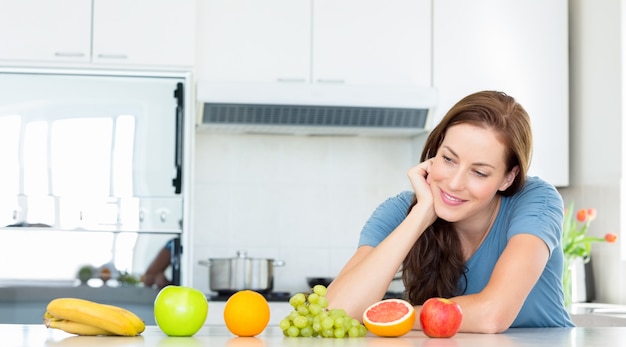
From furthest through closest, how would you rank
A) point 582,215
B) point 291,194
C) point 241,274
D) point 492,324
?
point 291,194 < point 241,274 < point 582,215 < point 492,324

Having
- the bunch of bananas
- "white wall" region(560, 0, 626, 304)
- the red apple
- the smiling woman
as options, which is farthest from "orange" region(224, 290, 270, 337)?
"white wall" region(560, 0, 626, 304)

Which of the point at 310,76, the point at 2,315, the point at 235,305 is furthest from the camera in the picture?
the point at 310,76

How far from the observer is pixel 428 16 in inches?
163

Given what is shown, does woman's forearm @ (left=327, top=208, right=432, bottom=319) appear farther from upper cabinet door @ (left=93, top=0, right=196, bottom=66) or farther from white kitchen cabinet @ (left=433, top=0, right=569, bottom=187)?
white kitchen cabinet @ (left=433, top=0, right=569, bottom=187)

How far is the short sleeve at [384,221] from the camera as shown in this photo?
2.21m

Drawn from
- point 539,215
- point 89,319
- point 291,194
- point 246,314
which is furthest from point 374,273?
point 291,194

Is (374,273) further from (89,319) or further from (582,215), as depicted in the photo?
(582,215)

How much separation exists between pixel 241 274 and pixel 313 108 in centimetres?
78

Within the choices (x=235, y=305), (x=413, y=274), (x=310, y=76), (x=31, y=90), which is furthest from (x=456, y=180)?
(x=31, y=90)

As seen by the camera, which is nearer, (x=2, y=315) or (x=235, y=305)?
(x=235, y=305)

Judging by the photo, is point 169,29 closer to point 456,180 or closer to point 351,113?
point 351,113

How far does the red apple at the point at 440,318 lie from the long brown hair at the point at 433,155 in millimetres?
573

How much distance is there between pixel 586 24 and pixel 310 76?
130 centimetres

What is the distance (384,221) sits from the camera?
223cm
